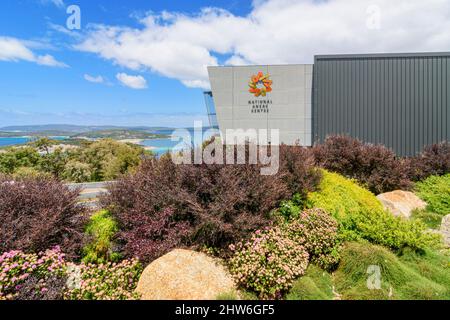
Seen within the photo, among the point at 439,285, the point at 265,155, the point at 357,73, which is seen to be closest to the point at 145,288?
the point at 265,155

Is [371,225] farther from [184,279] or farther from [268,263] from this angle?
[184,279]

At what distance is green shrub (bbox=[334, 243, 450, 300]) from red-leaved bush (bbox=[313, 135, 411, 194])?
11.8ft

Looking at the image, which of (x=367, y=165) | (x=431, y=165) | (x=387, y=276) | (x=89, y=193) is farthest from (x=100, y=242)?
(x=431, y=165)

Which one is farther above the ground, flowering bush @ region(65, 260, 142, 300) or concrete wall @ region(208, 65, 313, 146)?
concrete wall @ region(208, 65, 313, 146)

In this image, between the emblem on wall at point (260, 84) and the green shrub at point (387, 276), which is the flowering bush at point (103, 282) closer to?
the green shrub at point (387, 276)

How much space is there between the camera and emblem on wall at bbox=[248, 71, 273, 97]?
11438 mm

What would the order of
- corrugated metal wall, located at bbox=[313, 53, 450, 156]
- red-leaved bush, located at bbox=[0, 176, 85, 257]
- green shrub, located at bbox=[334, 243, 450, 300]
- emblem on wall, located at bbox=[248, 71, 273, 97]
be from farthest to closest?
emblem on wall, located at bbox=[248, 71, 273, 97]
corrugated metal wall, located at bbox=[313, 53, 450, 156]
red-leaved bush, located at bbox=[0, 176, 85, 257]
green shrub, located at bbox=[334, 243, 450, 300]

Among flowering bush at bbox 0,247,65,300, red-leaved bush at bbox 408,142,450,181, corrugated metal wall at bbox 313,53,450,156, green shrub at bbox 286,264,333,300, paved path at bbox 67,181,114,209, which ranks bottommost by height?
green shrub at bbox 286,264,333,300

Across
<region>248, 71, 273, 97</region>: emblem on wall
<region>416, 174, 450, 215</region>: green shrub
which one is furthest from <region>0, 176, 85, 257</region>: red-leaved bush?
<region>248, 71, 273, 97</region>: emblem on wall

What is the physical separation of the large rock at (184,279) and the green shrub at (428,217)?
498 centimetres

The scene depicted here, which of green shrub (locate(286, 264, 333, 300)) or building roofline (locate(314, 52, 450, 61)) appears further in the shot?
building roofline (locate(314, 52, 450, 61))

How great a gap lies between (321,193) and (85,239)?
4.24 meters

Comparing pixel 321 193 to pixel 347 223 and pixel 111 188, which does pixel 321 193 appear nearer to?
pixel 347 223

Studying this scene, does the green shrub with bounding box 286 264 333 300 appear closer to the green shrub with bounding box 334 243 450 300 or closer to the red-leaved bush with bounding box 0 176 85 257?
the green shrub with bounding box 334 243 450 300
